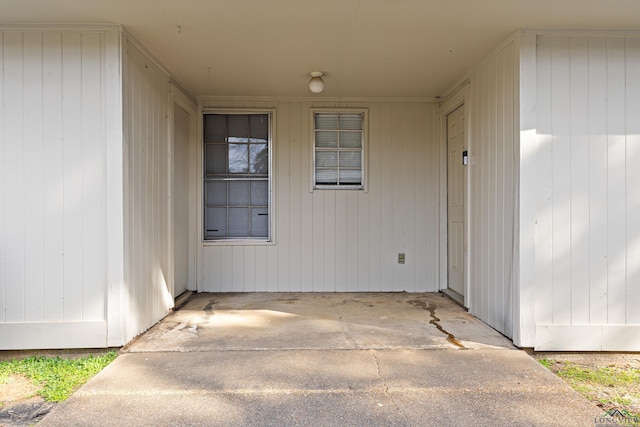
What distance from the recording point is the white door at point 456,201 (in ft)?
13.9

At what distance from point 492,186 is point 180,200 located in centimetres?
316

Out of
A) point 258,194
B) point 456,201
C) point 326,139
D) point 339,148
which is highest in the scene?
point 326,139

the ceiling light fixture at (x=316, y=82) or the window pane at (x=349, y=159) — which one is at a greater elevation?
the ceiling light fixture at (x=316, y=82)

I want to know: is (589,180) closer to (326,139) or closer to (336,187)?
(336,187)

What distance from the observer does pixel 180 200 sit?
444cm

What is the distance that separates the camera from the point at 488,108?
3.45 meters

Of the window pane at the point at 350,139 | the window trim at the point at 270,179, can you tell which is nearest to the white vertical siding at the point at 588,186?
the window pane at the point at 350,139

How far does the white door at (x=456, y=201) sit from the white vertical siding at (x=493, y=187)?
1.11 feet

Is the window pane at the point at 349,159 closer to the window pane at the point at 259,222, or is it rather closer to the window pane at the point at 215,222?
Answer: the window pane at the point at 259,222

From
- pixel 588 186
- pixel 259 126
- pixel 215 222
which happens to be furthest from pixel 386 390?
pixel 259 126

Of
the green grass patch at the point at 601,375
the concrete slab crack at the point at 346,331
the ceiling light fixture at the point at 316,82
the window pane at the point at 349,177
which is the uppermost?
the ceiling light fixture at the point at 316,82

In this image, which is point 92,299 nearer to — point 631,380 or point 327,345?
point 327,345

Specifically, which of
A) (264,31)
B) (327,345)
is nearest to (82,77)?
(264,31)

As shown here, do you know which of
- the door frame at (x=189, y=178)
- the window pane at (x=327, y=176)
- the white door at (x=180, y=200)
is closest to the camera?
the door frame at (x=189, y=178)
